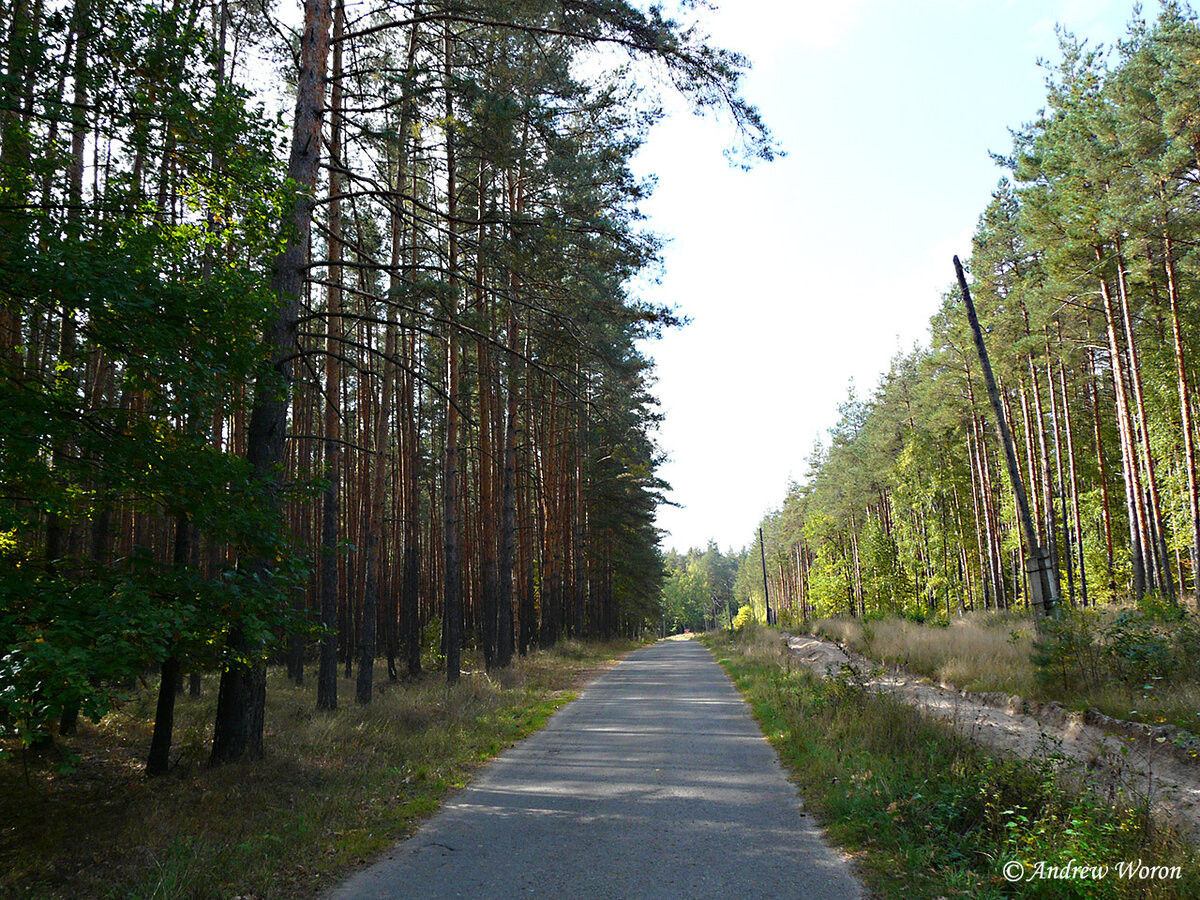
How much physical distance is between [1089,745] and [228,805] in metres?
10.4

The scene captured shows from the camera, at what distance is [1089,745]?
884cm

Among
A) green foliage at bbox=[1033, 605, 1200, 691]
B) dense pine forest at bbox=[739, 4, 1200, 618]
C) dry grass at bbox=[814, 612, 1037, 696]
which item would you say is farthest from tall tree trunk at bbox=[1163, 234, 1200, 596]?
green foliage at bbox=[1033, 605, 1200, 691]

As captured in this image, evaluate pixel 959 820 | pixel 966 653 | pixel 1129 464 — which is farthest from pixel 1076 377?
pixel 959 820

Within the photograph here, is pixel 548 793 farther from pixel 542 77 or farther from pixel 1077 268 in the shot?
pixel 1077 268

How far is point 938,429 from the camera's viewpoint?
37.6 m

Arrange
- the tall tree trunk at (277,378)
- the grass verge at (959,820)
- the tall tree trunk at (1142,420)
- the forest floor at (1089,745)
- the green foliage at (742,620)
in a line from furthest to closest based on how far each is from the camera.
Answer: the green foliage at (742,620) < the tall tree trunk at (1142,420) < the tall tree trunk at (277,378) < the forest floor at (1089,745) < the grass verge at (959,820)

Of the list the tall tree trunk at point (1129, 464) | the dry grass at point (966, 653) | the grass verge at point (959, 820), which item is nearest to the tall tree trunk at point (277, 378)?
the grass verge at point (959, 820)

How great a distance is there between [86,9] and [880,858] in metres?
9.79

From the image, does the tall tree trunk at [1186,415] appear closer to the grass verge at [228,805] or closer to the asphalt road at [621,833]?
the asphalt road at [621,833]

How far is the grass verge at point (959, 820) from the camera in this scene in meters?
3.99

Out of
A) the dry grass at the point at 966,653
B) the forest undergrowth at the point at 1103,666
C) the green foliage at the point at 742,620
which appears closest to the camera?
the forest undergrowth at the point at 1103,666

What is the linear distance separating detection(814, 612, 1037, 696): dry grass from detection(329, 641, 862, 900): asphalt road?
21.7 ft

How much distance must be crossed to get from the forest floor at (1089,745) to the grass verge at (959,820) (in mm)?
304

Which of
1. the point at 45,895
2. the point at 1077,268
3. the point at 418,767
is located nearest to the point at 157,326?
the point at 45,895
